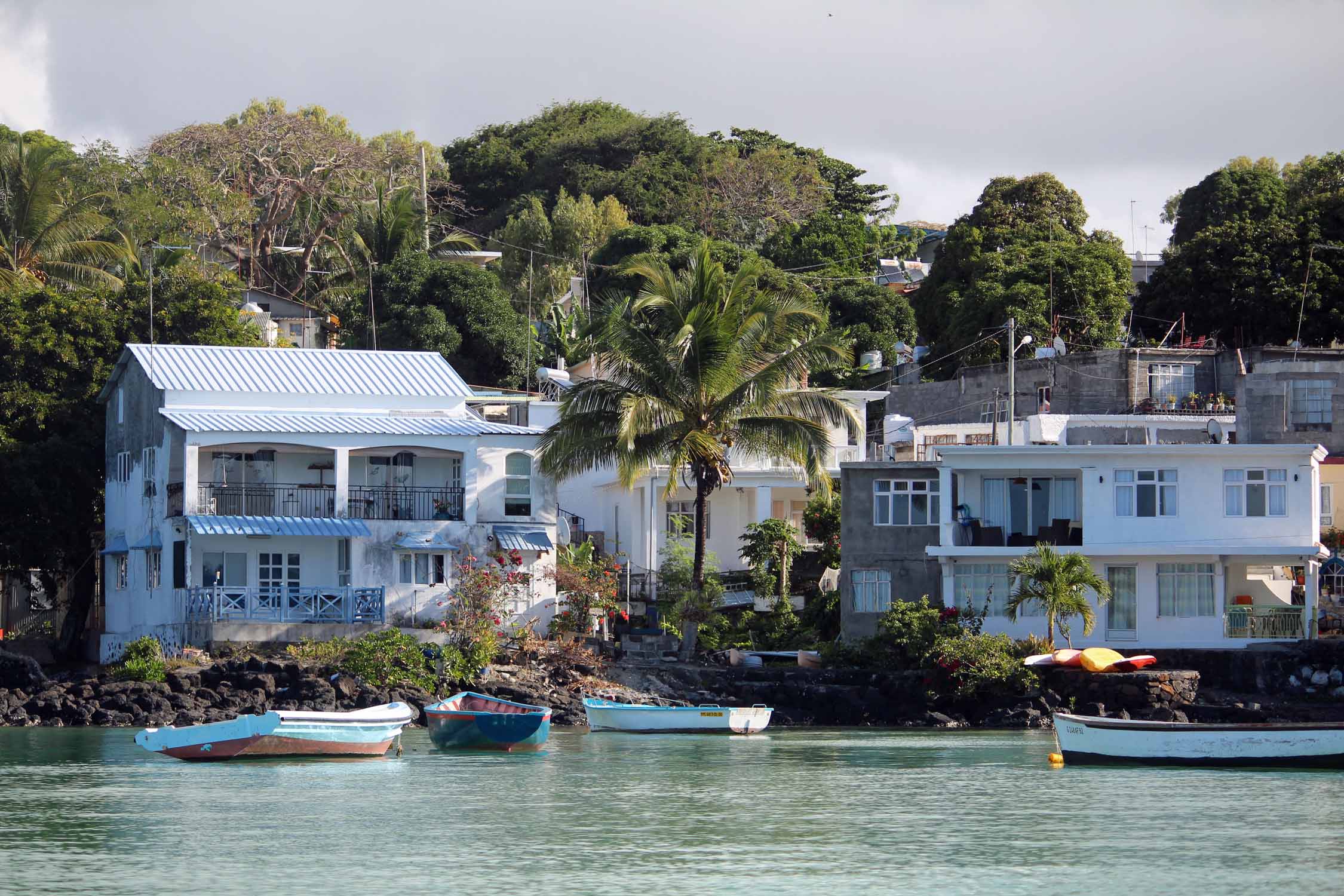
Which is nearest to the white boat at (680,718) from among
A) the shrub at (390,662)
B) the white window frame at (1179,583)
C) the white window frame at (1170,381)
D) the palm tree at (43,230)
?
the shrub at (390,662)

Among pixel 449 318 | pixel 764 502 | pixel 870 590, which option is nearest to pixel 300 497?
pixel 764 502

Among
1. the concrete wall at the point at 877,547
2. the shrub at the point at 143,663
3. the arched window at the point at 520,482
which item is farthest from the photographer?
the arched window at the point at 520,482

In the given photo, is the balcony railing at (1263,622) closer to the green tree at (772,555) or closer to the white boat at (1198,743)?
the green tree at (772,555)

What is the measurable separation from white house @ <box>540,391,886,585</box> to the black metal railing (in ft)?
31.2

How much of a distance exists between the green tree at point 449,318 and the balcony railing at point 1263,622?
2817 centimetres

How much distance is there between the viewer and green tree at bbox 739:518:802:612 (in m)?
49.9

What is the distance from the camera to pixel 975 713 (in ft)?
139

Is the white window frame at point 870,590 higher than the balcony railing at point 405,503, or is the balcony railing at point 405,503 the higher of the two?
the balcony railing at point 405,503

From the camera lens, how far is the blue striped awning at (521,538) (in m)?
47.5

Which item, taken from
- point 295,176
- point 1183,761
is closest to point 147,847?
point 1183,761

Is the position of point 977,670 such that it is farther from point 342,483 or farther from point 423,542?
point 342,483

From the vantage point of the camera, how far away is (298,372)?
49938mm

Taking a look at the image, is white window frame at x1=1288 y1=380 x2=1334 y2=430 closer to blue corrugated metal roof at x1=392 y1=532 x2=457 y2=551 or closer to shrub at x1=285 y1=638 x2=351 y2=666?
blue corrugated metal roof at x1=392 y1=532 x2=457 y2=551

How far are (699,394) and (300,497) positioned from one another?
1075 centimetres
